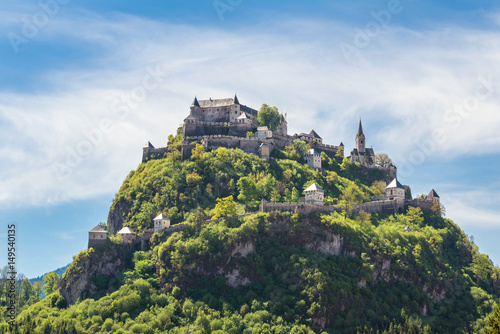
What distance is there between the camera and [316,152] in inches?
5896

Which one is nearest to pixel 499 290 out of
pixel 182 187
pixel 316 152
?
pixel 316 152

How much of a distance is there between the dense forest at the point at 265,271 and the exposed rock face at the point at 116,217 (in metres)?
1.18

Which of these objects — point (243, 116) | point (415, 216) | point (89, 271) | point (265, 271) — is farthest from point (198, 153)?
point (415, 216)

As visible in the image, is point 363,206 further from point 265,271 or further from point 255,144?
point 265,271

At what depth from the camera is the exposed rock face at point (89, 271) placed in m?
108

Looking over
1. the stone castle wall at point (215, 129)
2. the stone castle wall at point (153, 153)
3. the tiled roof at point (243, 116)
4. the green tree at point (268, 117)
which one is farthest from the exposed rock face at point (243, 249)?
the green tree at point (268, 117)

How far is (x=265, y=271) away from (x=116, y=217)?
4116 centimetres

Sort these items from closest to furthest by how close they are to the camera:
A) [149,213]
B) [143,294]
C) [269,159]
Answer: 1. [143,294]
2. [149,213]
3. [269,159]

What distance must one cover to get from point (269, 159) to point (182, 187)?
74.0 feet

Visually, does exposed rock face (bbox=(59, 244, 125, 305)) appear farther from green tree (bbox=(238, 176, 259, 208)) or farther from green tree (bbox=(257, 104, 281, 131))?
green tree (bbox=(257, 104, 281, 131))

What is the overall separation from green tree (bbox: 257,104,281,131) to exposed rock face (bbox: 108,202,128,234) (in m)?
39.4

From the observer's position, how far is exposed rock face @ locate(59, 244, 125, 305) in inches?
4272

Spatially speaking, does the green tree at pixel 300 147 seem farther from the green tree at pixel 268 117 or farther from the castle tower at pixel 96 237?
the castle tower at pixel 96 237

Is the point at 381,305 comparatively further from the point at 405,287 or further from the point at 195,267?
the point at 195,267
